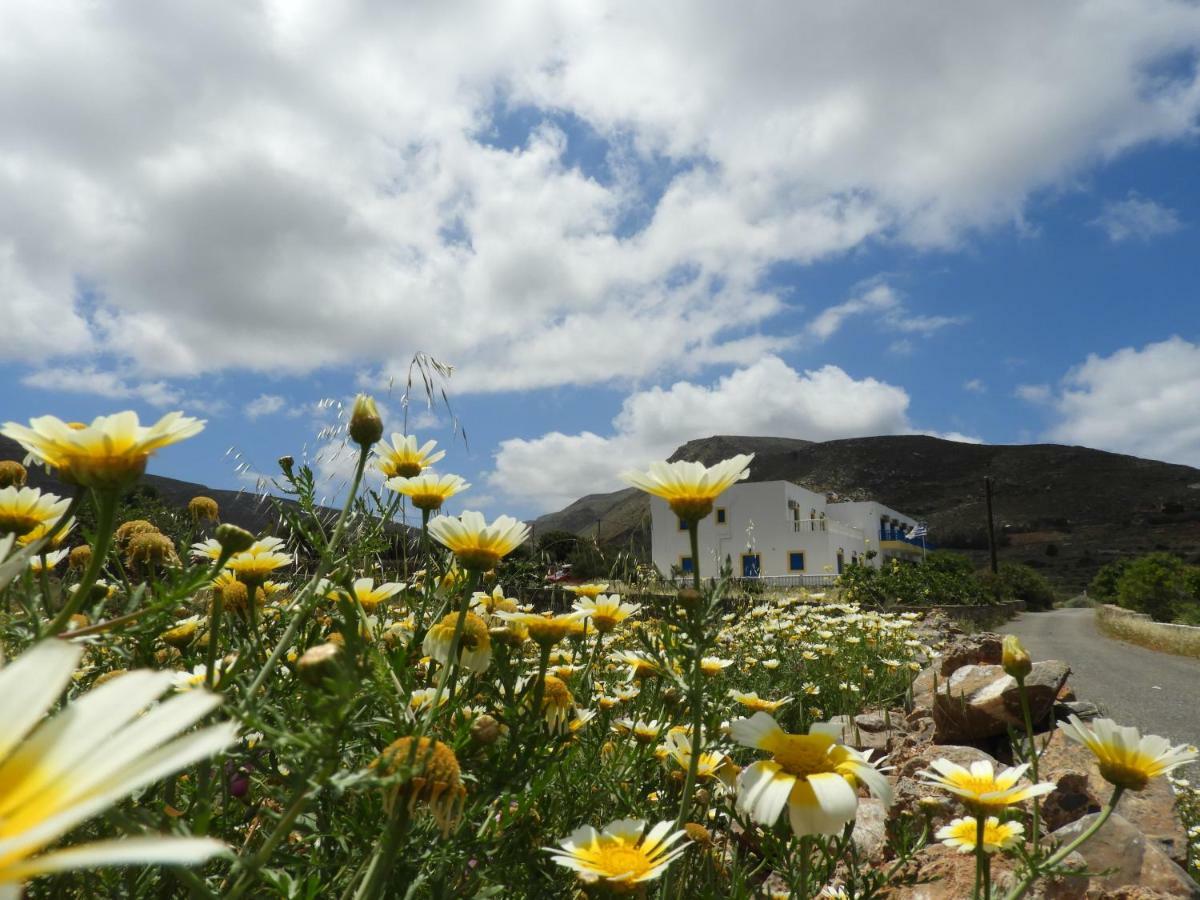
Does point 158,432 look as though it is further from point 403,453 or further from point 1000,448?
point 1000,448

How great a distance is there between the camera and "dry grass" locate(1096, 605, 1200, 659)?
14.8 metres

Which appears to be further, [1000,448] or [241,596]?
[1000,448]

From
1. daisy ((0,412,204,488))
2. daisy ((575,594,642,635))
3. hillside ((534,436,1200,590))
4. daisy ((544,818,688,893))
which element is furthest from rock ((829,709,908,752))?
hillside ((534,436,1200,590))

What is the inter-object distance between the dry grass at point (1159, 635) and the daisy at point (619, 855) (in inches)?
658

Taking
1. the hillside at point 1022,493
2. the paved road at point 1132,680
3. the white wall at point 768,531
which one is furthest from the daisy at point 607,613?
the hillside at point 1022,493

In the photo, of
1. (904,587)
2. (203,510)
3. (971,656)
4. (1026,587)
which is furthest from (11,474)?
(1026,587)

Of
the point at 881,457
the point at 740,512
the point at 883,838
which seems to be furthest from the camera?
the point at 881,457

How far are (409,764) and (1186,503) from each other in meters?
79.4

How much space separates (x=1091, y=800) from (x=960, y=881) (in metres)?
1.10

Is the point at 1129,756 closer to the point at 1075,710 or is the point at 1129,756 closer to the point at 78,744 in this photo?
Answer: the point at 78,744

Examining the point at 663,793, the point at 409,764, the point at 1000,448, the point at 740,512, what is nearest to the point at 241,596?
the point at 409,764

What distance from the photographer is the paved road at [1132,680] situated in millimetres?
7805

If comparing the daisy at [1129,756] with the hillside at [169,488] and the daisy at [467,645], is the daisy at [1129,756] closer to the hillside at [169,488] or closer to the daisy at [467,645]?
the daisy at [467,645]

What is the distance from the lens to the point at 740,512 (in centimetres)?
3588
